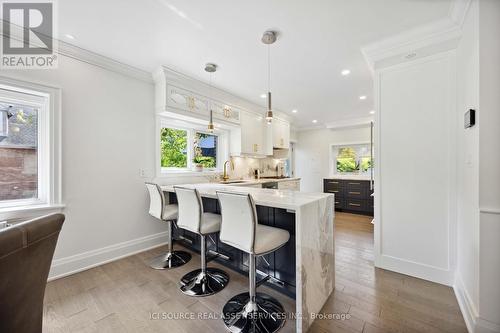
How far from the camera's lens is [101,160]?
2600 millimetres

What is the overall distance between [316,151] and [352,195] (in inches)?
72.4

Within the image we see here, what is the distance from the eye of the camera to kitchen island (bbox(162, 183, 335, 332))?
1451mm

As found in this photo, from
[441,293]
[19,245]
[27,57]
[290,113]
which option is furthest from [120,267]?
[290,113]

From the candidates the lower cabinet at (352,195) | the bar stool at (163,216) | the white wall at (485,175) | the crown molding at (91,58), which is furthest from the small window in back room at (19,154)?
the lower cabinet at (352,195)

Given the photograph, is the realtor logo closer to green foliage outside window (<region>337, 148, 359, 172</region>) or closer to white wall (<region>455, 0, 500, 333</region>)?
white wall (<region>455, 0, 500, 333</region>)

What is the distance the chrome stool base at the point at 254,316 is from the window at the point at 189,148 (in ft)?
7.45

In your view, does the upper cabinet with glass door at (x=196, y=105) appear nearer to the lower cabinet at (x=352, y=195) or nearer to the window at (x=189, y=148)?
the window at (x=189, y=148)

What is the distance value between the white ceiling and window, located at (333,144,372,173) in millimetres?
3307

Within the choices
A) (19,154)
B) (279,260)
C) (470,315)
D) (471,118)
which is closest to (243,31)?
(471,118)

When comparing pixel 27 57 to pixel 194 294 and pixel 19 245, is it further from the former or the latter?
pixel 194 294

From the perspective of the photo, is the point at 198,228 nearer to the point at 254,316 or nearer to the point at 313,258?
the point at 254,316

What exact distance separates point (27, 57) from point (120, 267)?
2.49 m

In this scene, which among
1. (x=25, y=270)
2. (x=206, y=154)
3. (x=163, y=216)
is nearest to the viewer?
(x=25, y=270)

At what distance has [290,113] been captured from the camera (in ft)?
17.6
